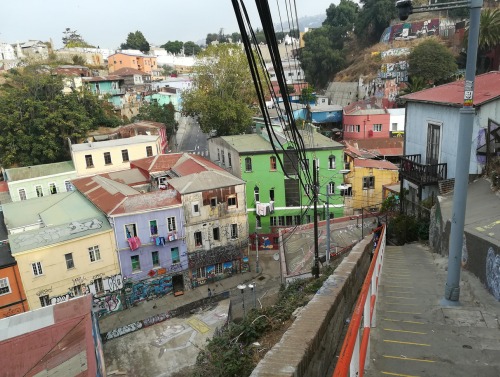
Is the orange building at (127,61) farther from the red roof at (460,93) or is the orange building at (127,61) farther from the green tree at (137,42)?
the red roof at (460,93)

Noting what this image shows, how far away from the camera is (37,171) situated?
33.4 metres

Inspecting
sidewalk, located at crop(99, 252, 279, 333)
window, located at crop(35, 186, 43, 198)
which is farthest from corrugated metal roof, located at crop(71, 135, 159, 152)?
sidewalk, located at crop(99, 252, 279, 333)

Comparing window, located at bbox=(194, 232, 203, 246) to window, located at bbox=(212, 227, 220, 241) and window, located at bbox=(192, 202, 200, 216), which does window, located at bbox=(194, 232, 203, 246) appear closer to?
window, located at bbox=(212, 227, 220, 241)

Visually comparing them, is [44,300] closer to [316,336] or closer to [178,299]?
[178,299]

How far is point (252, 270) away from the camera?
95.3ft

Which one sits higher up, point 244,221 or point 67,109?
point 67,109

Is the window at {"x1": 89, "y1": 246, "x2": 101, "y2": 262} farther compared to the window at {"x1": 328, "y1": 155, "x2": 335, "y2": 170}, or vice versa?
the window at {"x1": 328, "y1": 155, "x2": 335, "y2": 170}

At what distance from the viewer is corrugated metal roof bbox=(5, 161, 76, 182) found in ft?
107

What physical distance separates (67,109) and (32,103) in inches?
118

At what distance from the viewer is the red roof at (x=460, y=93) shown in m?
14.5

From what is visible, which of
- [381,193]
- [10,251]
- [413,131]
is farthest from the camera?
[381,193]

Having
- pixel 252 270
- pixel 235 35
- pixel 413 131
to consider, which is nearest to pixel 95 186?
pixel 252 270

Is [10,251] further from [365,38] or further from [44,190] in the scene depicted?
[365,38]

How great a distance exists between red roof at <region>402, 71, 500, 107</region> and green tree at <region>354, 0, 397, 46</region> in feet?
188
